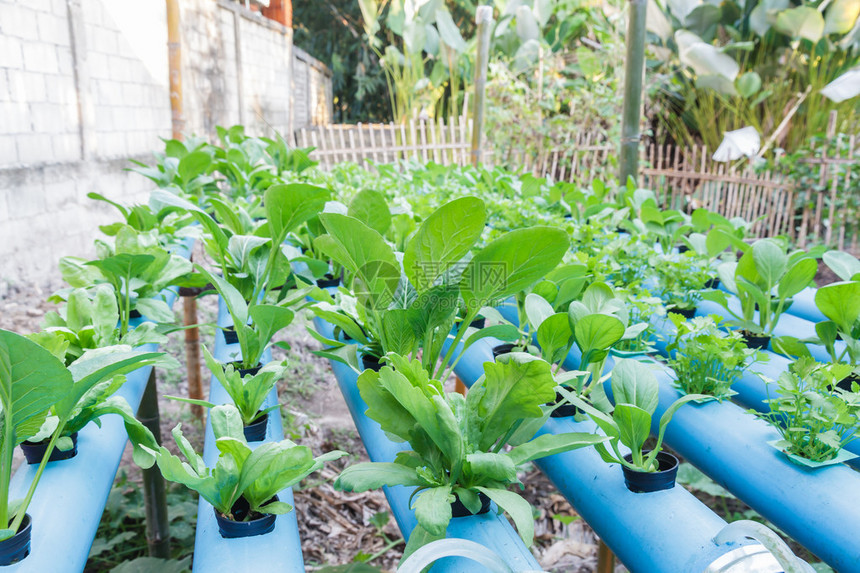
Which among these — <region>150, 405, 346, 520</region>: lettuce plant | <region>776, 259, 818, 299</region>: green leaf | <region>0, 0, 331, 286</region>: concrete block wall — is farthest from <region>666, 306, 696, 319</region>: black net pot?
<region>0, 0, 331, 286</region>: concrete block wall

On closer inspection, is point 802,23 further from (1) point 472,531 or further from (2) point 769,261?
(1) point 472,531

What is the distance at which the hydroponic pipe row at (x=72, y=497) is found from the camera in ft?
2.24

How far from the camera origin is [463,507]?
759 millimetres

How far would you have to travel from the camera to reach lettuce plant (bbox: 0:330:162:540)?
63 cm

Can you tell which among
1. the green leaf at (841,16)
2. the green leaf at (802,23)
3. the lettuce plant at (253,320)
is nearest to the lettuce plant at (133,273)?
the lettuce plant at (253,320)

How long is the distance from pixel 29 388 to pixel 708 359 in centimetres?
96

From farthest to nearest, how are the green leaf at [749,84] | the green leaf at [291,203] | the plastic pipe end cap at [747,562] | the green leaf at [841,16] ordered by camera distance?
the green leaf at [749,84] → the green leaf at [841,16] → the green leaf at [291,203] → the plastic pipe end cap at [747,562]

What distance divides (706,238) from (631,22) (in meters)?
1.05

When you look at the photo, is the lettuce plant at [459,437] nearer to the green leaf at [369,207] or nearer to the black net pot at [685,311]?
the green leaf at [369,207]

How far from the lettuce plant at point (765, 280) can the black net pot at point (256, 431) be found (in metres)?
0.93

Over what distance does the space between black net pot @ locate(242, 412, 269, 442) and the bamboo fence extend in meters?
3.37

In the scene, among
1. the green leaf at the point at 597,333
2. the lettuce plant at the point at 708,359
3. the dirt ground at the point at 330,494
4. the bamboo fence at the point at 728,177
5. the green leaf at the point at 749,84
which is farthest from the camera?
the green leaf at the point at 749,84

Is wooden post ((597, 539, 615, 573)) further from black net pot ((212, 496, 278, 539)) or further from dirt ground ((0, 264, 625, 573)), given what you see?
black net pot ((212, 496, 278, 539))

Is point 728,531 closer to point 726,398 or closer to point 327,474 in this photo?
point 726,398
